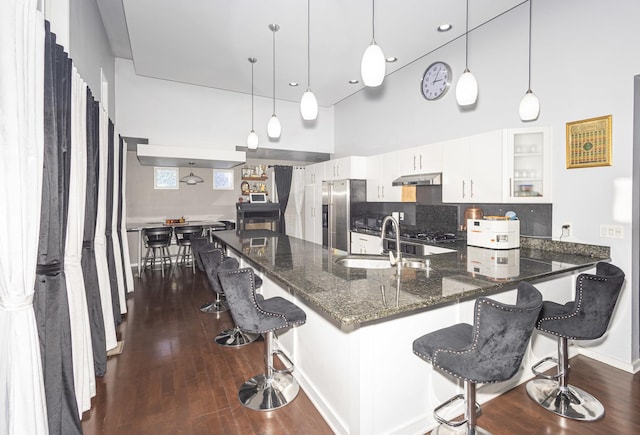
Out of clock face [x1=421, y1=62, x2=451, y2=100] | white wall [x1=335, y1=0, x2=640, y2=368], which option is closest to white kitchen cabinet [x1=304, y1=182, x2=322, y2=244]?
clock face [x1=421, y1=62, x2=451, y2=100]

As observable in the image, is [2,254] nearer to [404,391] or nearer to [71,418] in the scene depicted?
[71,418]

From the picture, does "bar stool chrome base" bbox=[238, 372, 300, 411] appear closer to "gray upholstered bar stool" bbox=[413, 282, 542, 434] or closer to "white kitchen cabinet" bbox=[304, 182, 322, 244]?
"gray upholstered bar stool" bbox=[413, 282, 542, 434]

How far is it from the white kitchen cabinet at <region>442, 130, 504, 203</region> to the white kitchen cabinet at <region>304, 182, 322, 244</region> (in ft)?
9.36

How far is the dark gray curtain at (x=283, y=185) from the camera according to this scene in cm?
762

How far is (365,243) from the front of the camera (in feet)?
15.9

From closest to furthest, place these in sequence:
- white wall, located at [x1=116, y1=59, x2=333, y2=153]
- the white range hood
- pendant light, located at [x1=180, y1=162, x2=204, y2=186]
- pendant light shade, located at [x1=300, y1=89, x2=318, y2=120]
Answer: pendant light shade, located at [x1=300, y1=89, x2=318, y2=120]
the white range hood
white wall, located at [x1=116, y1=59, x2=333, y2=153]
pendant light, located at [x1=180, y1=162, x2=204, y2=186]

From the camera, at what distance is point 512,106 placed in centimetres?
331

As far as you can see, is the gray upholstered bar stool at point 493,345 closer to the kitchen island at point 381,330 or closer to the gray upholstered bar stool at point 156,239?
the kitchen island at point 381,330

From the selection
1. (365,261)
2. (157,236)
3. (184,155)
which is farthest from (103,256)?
(157,236)

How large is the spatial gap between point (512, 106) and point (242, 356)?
12.1ft

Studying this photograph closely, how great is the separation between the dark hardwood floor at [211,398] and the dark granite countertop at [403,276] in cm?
78

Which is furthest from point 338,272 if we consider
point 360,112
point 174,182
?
point 174,182

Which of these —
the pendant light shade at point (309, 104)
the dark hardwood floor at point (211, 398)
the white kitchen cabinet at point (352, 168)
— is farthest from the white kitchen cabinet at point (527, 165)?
the white kitchen cabinet at point (352, 168)

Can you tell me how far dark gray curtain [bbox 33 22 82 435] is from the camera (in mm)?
1593
